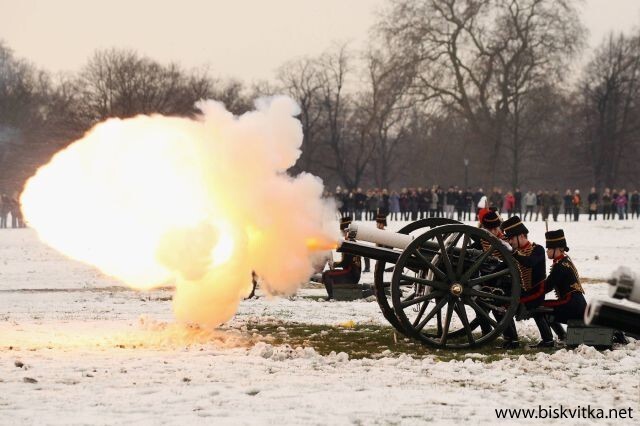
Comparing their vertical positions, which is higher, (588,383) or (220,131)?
(220,131)

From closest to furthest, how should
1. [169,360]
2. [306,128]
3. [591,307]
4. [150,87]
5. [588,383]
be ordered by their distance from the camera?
[591,307]
[588,383]
[169,360]
[150,87]
[306,128]

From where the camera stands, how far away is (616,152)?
229 feet

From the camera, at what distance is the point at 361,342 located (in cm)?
1326

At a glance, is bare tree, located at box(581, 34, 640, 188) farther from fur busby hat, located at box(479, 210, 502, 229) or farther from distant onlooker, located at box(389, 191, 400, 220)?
fur busby hat, located at box(479, 210, 502, 229)

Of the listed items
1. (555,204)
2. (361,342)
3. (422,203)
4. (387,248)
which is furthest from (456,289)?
(555,204)

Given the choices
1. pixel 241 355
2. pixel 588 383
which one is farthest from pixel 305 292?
pixel 588 383

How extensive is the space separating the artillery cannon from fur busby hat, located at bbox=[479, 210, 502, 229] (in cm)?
52

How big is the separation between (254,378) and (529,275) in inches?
168

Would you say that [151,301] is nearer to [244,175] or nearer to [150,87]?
[244,175]

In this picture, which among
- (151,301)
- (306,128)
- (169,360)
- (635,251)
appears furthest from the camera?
(306,128)

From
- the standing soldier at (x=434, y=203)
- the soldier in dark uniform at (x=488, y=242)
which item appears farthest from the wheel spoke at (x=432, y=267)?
the standing soldier at (x=434, y=203)

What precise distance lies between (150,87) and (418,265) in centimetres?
5150

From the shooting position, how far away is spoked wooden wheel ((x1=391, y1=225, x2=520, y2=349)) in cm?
1245

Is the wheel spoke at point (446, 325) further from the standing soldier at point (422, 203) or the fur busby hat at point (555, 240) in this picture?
the standing soldier at point (422, 203)
